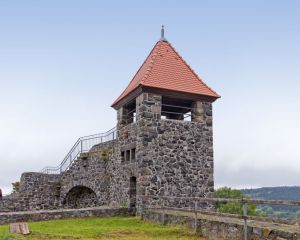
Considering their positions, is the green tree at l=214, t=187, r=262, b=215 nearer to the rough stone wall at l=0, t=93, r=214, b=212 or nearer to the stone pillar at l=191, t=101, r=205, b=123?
the rough stone wall at l=0, t=93, r=214, b=212

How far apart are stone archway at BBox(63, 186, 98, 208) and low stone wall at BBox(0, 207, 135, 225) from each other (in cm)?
573

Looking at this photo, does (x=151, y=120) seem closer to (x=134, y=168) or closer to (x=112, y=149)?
(x=134, y=168)

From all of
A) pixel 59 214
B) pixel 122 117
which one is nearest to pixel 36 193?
pixel 122 117

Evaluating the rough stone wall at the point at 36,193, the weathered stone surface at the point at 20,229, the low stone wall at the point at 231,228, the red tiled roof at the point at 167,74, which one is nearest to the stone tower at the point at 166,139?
the red tiled roof at the point at 167,74

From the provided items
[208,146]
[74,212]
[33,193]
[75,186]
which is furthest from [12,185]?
[208,146]

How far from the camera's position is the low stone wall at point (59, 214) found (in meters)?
14.8

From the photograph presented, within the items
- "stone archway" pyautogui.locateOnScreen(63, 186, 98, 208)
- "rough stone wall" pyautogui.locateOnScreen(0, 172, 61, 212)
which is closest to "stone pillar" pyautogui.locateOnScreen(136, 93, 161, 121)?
"stone archway" pyautogui.locateOnScreen(63, 186, 98, 208)

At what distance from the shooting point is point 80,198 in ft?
76.7

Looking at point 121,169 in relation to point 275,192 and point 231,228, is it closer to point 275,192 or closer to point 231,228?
point 231,228

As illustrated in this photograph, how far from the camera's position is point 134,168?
1628cm

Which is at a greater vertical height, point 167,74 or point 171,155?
point 167,74

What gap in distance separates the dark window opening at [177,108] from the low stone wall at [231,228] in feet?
19.0

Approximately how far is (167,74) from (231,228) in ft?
29.7

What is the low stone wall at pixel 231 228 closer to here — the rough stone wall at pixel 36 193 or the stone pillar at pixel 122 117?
the stone pillar at pixel 122 117
